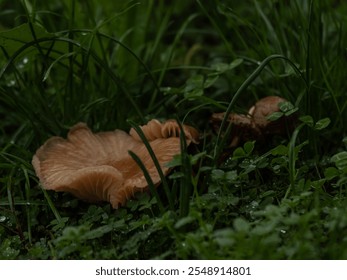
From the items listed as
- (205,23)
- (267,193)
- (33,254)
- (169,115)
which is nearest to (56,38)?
(169,115)

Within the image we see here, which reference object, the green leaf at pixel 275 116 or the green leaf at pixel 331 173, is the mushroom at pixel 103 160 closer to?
the green leaf at pixel 275 116

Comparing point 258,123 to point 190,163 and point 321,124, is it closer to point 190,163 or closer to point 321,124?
point 321,124

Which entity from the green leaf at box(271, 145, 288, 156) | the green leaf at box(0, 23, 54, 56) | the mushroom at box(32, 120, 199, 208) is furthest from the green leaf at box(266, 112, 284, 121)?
the green leaf at box(0, 23, 54, 56)

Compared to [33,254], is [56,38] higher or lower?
higher

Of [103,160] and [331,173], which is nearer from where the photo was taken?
[331,173]

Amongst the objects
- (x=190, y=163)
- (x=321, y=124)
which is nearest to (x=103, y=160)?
(x=190, y=163)
